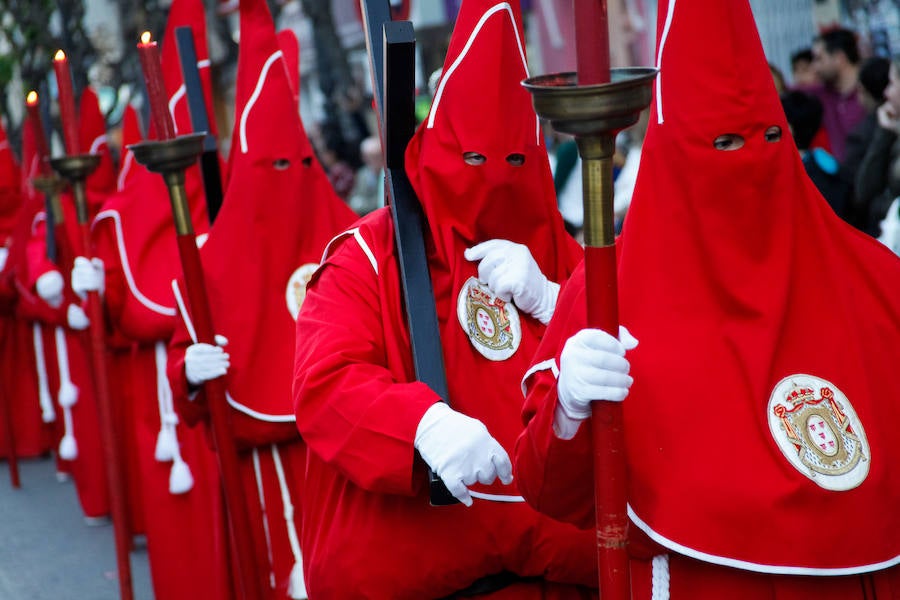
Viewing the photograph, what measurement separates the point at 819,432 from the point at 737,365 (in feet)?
0.64

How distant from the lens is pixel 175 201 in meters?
3.65

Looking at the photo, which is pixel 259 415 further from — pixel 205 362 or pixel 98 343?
pixel 98 343

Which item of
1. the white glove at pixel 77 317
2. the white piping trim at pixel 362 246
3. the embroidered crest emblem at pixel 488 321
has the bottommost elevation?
the white glove at pixel 77 317

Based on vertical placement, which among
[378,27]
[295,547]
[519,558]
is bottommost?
[295,547]

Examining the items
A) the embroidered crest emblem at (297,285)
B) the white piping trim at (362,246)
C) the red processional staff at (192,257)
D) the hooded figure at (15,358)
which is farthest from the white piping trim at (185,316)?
the hooded figure at (15,358)

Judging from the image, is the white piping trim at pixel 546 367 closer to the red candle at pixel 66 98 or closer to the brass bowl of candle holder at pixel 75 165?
the red candle at pixel 66 98

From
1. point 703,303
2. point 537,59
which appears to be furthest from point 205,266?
point 537,59

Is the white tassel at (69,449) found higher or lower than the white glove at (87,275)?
lower

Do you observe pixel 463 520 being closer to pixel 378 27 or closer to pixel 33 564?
pixel 378 27

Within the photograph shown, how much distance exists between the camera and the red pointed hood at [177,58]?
5.89m

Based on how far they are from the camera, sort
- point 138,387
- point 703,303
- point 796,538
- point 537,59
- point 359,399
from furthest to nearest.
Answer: point 537,59, point 138,387, point 359,399, point 703,303, point 796,538

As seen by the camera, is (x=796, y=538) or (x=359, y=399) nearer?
(x=796, y=538)

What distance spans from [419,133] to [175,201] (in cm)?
84

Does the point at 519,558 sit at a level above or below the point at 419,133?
below
